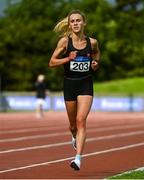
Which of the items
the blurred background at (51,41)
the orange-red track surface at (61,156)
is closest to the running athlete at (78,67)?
the orange-red track surface at (61,156)

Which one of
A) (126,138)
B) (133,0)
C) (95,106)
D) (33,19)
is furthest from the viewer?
(133,0)

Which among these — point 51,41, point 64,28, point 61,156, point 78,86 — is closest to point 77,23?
point 64,28

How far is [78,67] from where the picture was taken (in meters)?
10.1

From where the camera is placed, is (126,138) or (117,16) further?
(117,16)

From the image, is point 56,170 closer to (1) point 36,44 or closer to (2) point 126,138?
(2) point 126,138

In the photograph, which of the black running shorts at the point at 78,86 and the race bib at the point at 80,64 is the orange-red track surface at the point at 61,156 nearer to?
the black running shorts at the point at 78,86

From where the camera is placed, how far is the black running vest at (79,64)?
10.1 m

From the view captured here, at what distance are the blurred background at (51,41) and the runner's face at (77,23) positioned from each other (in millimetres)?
57242

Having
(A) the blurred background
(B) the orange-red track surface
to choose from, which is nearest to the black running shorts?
(B) the orange-red track surface

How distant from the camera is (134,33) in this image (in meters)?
81.7

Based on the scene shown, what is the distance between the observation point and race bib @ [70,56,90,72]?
10.1 meters

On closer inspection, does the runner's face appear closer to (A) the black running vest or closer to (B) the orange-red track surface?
(A) the black running vest

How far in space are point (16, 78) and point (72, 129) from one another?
205 ft

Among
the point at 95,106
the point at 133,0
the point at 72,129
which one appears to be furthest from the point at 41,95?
the point at 133,0
